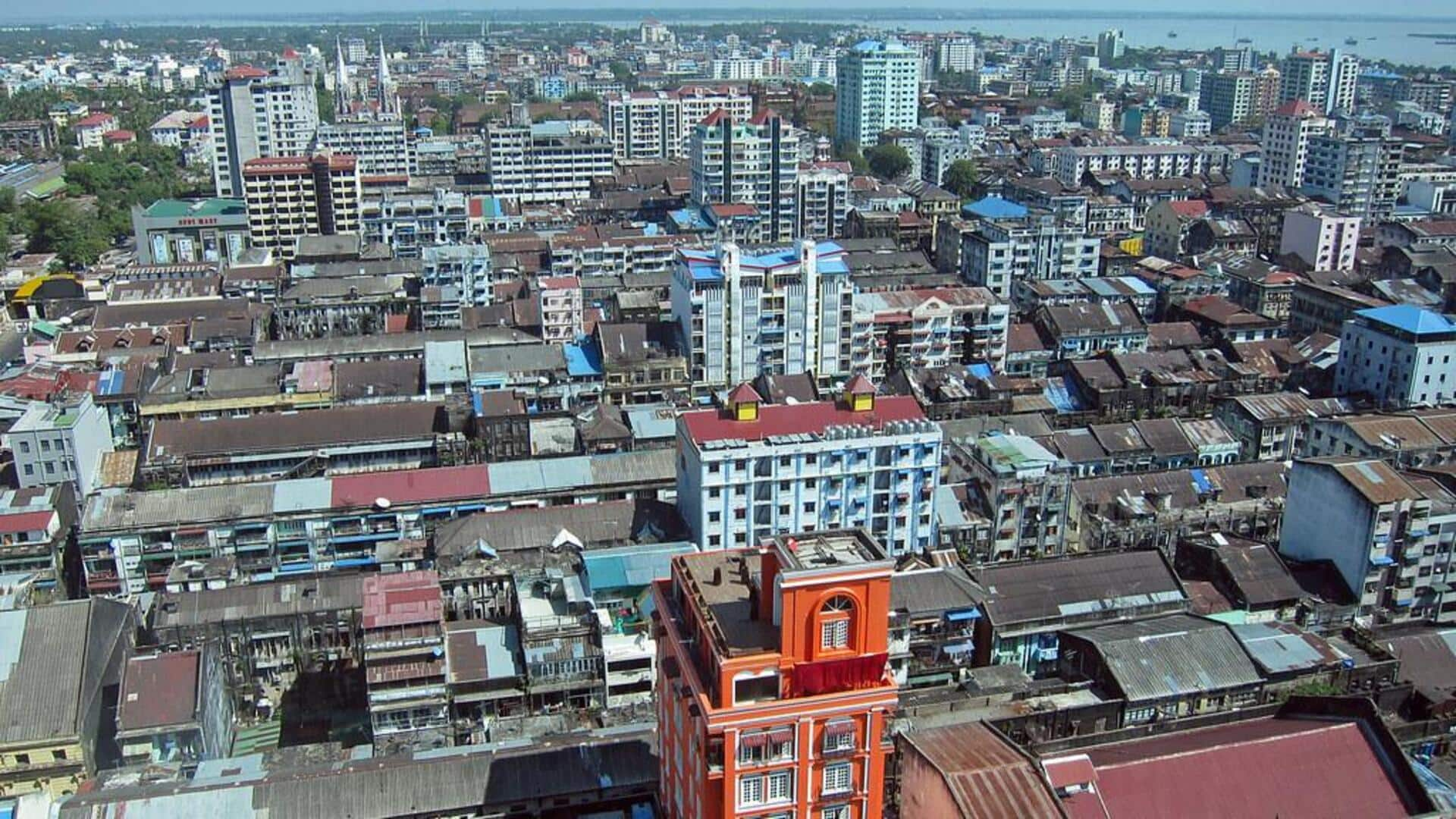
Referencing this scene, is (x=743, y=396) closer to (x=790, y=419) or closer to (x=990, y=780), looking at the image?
(x=790, y=419)

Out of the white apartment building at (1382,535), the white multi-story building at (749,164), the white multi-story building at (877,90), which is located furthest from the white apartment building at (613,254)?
the white multi-story building at (877,90)

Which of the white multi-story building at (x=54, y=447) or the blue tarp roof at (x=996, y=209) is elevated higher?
the blue tarp roof at (x=996, y=209)

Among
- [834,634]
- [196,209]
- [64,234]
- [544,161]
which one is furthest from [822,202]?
[834,634]

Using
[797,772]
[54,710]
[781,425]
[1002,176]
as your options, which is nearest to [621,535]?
[781,425]

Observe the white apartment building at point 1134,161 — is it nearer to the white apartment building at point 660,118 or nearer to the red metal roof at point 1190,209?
the red metal roof at point 1190,209

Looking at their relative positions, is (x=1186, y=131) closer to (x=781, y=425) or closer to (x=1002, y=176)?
(x=1002, y=176)

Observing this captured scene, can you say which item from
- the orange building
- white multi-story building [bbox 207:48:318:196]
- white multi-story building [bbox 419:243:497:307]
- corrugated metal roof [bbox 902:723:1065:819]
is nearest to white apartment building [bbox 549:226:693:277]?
white multi-story building [bbox 419:243:497:307]
